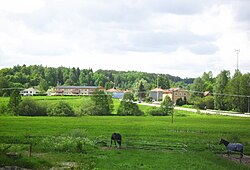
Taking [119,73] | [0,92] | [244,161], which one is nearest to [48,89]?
[0,92]

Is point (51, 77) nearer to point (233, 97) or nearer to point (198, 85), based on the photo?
point (233, 97)

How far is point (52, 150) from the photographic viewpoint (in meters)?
29.0

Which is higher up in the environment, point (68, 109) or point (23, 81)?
point (23, 81)

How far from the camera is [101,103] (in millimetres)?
72375

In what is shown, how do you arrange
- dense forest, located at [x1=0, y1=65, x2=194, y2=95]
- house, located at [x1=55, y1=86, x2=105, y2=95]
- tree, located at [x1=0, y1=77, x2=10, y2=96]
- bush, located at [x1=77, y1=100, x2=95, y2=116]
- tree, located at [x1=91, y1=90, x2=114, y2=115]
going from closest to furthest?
bush, located at [x1=77, y1=100, x2=95, y2=116] → tree, located at [x1=91, y1=90, x2=114, y2=115] → tree, located at [x1=0, y1=77, x2=10, y2=96] → dense forest, located at [x1=0, y1=65, x2=194, y2=95] → house, located at [x1=55, y1=86, x2=105, y2=95]

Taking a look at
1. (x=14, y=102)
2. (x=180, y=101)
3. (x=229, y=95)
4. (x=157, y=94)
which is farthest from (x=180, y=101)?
(x=14, y=102)

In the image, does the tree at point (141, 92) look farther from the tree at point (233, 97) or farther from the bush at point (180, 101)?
the tree at point (233, 97)

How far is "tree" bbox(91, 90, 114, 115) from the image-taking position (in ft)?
236

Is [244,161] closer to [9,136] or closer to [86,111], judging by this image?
[9,136]

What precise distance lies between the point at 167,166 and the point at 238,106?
6206 centimetres

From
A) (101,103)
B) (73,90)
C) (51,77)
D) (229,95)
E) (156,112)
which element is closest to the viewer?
(101,103)

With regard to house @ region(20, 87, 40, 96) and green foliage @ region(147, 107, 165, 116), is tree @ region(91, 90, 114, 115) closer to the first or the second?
green foliage @ region(147, 107, 165, 116)

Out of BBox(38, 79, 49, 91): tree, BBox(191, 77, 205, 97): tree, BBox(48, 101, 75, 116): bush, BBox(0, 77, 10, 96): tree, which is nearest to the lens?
BBox(48, 101, 75, 116): bush

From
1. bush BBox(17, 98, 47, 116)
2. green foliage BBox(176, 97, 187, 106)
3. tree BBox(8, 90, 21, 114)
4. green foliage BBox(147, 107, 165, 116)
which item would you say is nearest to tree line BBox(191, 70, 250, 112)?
green foliage BBox(176, 97, 187, 106)
